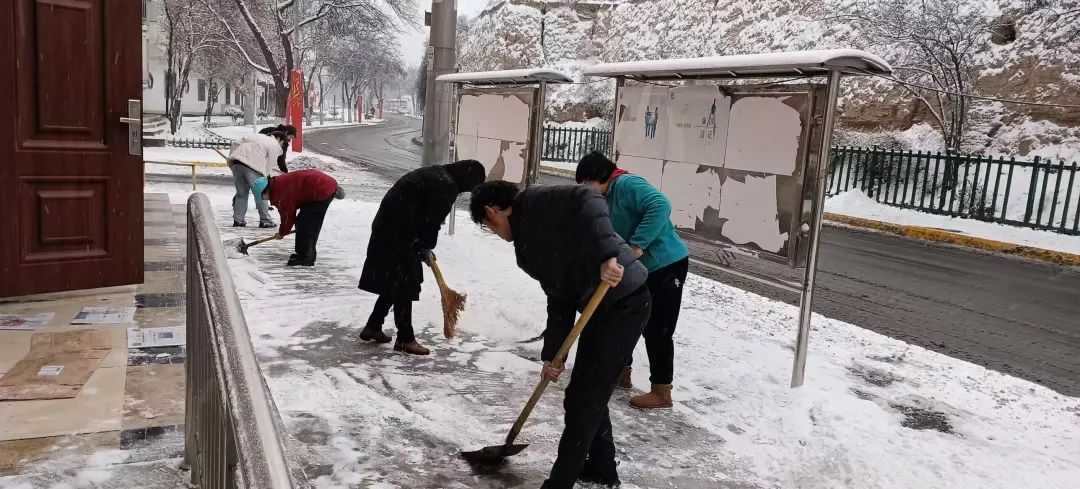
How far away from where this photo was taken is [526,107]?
25.6ft

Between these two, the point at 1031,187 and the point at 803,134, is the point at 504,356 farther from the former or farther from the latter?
the point at 1031,187

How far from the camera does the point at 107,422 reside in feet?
10.3

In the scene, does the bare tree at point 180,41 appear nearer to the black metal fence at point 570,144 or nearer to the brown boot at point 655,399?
the black metal fence at point 570,144

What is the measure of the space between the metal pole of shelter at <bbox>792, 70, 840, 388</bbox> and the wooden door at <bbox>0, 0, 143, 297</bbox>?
4.38 m

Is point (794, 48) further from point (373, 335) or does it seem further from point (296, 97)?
point (373, 335)

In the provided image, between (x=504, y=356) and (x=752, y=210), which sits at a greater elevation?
(x=752, y=210)

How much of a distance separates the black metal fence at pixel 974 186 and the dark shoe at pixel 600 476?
40.0 ft

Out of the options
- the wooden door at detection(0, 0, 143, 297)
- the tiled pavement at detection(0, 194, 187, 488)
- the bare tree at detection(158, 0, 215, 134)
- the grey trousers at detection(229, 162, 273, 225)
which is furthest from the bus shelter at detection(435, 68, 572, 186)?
the bare tree at detection(158, 0, 215, 134)

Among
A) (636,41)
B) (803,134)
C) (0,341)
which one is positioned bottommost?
(0,341)

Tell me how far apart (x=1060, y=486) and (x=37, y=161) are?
597cm

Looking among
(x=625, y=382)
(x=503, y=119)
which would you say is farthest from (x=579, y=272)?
(x=503, y=119)

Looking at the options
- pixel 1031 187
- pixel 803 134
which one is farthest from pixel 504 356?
pixel 1031 187

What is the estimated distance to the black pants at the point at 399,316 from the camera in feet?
16.8

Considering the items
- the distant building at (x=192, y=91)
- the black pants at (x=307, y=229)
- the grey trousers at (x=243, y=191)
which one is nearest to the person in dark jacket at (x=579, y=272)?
the black pants at (x=307, y=229)
